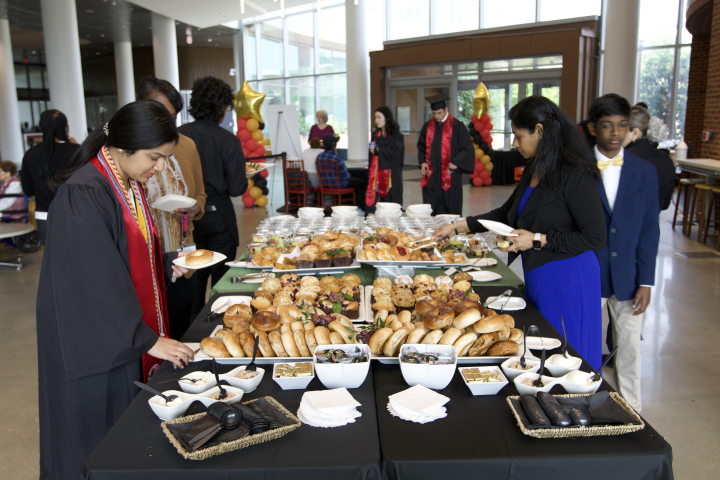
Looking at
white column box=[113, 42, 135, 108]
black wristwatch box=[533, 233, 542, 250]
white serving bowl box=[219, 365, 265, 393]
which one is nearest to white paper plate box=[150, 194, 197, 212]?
white serving bowl box=[219, 365, 265, 393]

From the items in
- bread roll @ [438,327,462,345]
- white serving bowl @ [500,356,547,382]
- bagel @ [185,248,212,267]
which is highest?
bagel @ [185,248,212,267]

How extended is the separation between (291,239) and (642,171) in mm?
1861

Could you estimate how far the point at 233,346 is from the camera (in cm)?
167

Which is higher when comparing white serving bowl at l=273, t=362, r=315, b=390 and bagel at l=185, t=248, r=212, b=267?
bagel at l=185, t=248, r=212, b=267

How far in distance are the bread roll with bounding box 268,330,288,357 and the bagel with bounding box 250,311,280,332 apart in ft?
0.07

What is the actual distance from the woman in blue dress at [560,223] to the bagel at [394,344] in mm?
766

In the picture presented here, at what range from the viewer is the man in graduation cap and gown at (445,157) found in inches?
217

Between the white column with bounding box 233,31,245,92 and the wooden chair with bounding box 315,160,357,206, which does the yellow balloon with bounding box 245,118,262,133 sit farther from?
the white column with bounding box 233,31,245,92

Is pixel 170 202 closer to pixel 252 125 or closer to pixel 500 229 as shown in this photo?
pixel 500 229

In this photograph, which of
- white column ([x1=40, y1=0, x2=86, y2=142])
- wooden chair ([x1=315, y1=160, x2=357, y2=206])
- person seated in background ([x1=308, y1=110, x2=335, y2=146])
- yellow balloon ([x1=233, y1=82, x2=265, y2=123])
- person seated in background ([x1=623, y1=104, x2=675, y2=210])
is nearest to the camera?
person seated in background ([x1=623, y1=104, x2=675, y2=210])

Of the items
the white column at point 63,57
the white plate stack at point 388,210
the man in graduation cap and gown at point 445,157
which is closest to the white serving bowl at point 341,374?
the white plate stack at point 388,210

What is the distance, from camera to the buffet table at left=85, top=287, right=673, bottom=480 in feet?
3.78

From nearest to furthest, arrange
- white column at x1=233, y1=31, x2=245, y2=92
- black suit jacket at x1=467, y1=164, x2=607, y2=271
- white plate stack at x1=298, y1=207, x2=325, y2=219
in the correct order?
black suit jacket at x1=467, y1=164, x2=607, y2=271 → white plate stack at x1=298, y1=207, x2=325, y2=219 → white column at x1=233, y1=31, x2=245, y2=92

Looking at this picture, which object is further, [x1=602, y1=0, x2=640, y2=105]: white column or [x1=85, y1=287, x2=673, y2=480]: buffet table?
[x1=602, y1=0, x2=640, y2=105]: white column
